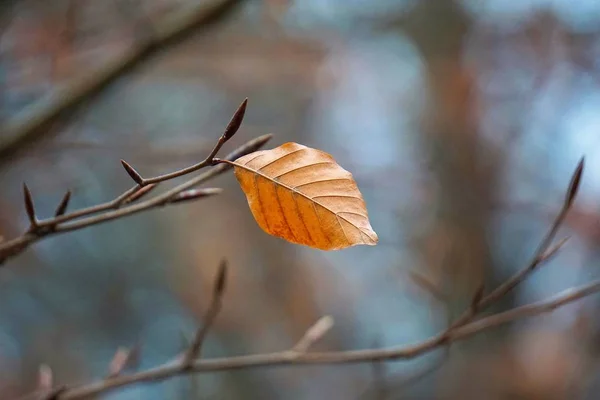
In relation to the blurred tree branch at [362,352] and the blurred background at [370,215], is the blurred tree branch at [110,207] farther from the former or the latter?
the blurred background at [370,215]

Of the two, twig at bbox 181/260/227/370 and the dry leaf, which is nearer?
the dry leaf

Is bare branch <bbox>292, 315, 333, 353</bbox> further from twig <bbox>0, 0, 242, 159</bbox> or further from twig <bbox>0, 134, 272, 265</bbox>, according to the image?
twig <bbox>0, 0, 242, 159</bbox>

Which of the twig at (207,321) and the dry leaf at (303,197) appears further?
the twig at (207,321)

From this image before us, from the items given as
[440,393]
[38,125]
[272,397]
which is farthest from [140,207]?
[272,397]

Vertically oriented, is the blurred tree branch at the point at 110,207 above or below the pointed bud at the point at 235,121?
below

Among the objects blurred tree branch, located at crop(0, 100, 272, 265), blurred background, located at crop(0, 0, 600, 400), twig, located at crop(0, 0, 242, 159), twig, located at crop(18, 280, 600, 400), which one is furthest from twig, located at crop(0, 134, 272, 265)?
blurred background, located at crop(0, 0, 600, 400)

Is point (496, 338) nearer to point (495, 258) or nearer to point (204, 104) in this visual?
point (495, 258)

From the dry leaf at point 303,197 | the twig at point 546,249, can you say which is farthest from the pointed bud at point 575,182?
the dry leaf at point 303,197
